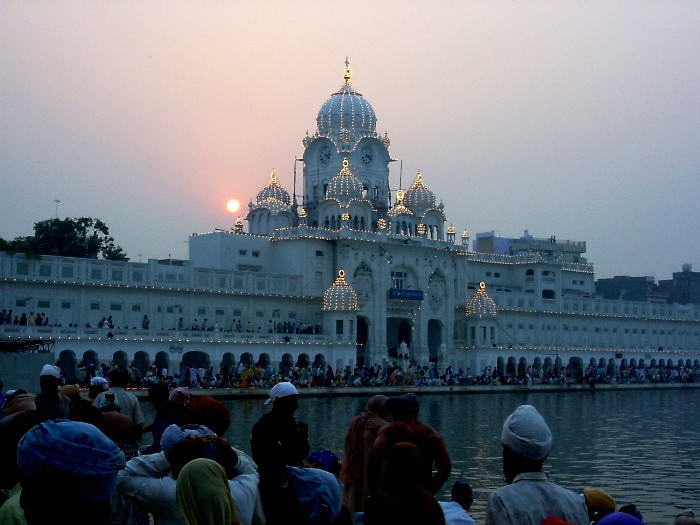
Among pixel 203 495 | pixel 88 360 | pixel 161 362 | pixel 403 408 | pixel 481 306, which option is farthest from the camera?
pixel 481 306

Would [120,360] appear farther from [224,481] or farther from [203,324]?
[224,481]

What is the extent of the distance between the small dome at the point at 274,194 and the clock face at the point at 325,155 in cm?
355

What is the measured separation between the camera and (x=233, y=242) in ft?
224

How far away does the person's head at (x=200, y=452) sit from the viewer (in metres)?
6.98

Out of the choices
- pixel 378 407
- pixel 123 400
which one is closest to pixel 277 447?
pixel 378 407

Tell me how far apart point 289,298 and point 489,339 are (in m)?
15.0

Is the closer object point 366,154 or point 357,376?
point 357,376

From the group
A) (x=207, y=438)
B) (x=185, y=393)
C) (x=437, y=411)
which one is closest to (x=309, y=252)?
(x=437, y=411)

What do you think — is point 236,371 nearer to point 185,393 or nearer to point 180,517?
point 185,393

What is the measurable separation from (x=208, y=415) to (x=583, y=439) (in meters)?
24.9

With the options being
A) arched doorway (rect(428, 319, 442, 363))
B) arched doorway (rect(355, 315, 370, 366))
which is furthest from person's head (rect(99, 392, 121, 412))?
arched doorway (rect(428, 319, 442, 363))

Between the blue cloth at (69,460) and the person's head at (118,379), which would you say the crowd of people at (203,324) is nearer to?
the person's head at (118,379)

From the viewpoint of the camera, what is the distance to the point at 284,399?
859 cm

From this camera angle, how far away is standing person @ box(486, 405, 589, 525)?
6.25m
